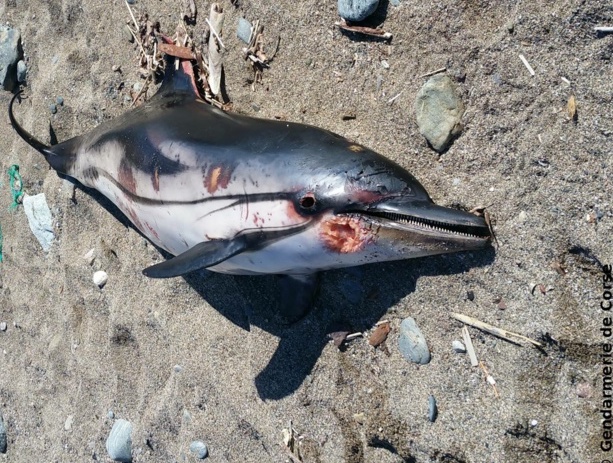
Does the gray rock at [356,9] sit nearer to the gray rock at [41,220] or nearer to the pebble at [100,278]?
the pebble at [100,278]

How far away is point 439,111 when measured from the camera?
9.66 feet

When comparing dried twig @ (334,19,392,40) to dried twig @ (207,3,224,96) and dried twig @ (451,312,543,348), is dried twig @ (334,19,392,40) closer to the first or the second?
dried twig @ (207,3,224,96)

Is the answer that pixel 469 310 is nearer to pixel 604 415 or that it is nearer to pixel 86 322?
pixel 604 415

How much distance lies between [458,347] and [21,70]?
155 inches

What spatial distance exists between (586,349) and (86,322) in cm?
324

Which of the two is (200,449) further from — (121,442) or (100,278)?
(100,278)

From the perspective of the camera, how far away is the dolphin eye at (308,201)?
268 cm

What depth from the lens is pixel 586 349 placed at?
8.52 ft

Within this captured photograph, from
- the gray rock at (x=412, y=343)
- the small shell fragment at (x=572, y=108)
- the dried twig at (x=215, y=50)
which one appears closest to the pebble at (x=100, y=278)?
the dried twig at (x=215, y=50)

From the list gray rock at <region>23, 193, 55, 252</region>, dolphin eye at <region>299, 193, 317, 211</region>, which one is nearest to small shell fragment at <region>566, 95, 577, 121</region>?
dolphin eye at <region>299, 193, 317, 211</region>

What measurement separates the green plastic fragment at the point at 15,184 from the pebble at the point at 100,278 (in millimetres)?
1132

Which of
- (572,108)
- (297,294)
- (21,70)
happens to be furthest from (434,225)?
(21,70)

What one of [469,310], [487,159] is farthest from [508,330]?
[487,159]

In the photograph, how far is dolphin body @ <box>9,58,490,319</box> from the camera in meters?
2.65
